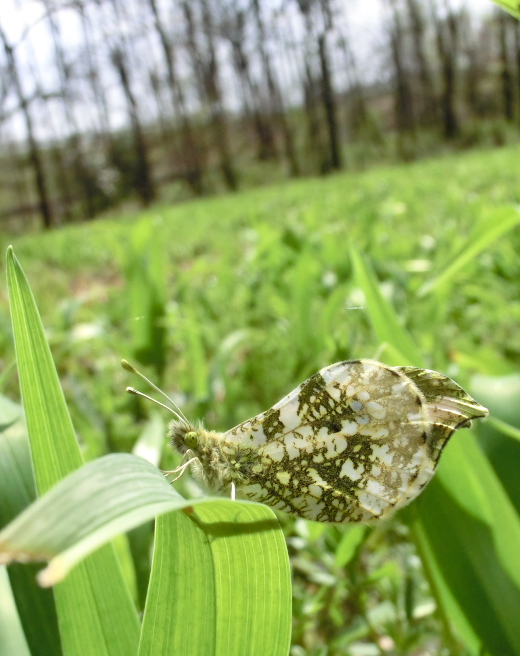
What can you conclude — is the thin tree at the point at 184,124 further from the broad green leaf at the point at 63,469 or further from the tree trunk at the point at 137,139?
the broad green leaf at the point at 63,469

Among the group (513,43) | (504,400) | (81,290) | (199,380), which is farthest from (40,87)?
(513,43)

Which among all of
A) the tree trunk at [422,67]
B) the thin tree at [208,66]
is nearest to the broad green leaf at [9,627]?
the thin tree at [208,66]

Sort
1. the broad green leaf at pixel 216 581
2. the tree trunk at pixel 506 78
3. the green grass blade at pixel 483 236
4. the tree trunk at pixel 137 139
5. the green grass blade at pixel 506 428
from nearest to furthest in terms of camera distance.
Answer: the broad green leaf at pixel 216 581
the green grass blade at pixel 506 428
the green grass blade at pixel 483 236
the tree trunk at pixel 137 139
the tree trunk at pixel 506 78

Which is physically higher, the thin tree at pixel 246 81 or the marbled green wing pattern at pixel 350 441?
the thin tree at pixel 246 81

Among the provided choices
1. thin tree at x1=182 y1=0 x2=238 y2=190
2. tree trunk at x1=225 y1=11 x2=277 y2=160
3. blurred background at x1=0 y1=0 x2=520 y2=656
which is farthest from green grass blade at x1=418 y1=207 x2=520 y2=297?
tree trunk at x1=225 y1=11 x2=277 y2=160

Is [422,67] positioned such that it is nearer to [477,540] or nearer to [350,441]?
[477,540]

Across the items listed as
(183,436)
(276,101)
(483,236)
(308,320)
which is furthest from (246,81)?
(183,436)
